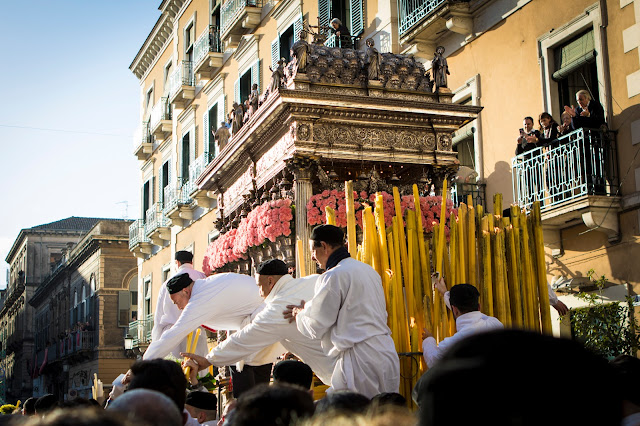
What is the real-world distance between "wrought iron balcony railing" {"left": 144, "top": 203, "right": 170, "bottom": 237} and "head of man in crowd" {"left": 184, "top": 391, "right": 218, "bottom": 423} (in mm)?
20345

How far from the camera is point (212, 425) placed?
17.9 ft

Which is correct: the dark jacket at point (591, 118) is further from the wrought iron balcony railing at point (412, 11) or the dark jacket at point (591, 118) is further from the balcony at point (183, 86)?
the balcony at point (183, 86)

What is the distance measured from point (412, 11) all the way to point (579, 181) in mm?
4863

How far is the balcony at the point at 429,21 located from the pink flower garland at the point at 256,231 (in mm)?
4840

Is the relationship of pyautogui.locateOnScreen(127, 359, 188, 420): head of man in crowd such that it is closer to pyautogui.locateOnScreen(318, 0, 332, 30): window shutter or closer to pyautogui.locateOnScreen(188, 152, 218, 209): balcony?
pyautogui.locateOnScreen(318, 0, 332, 30): window shutter

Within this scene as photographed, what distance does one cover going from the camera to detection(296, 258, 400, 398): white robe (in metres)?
5.39

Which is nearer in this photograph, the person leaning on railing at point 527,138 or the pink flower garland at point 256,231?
the pink flower garland at point 256,231

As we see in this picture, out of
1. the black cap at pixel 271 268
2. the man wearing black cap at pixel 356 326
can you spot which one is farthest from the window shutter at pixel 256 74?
the man wearing black cap at pixel 356 326

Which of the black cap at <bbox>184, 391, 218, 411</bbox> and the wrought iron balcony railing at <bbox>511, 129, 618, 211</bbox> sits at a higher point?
the wrought iron balcony railing at <bbox>511, 129, 618, 211</bbox>

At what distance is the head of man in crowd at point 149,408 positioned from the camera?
2.43 meters

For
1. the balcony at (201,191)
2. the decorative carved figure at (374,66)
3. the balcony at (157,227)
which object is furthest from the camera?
the balcony at (157,227)

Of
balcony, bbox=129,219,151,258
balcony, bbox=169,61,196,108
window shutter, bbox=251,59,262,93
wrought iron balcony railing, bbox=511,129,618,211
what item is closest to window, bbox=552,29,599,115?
wrought iron balcony railing, bbox=511,129,618,211

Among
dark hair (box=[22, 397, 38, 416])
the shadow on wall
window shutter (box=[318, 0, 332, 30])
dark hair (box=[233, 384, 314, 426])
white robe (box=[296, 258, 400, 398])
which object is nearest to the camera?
dark hair (box=[233, 384, 314, 426])

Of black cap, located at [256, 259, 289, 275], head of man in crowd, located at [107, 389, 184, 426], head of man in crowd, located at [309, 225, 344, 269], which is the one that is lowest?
head of man in crowd, located at [107, 389, 184, 426]
